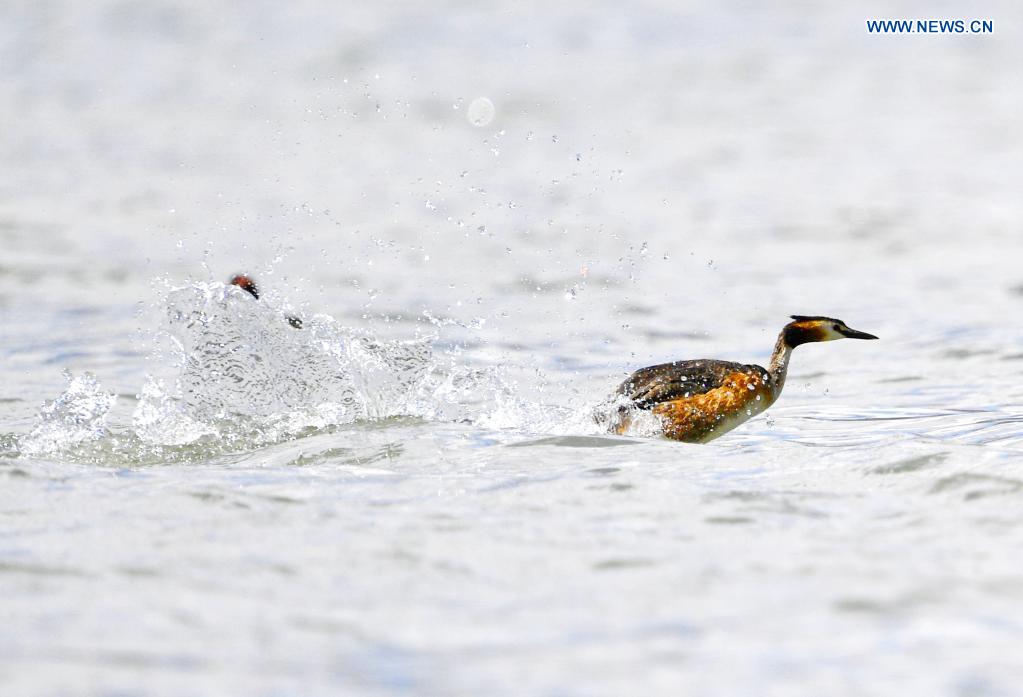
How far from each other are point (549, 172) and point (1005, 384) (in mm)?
10006

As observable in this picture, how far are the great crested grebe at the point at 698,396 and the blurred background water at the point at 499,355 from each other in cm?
20

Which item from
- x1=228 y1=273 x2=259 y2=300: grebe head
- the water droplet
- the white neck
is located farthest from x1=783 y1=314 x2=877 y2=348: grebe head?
the water droplet

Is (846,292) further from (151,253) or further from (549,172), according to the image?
(151,253)

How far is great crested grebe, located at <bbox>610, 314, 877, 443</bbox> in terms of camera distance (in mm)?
8570

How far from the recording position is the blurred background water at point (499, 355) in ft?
16.8

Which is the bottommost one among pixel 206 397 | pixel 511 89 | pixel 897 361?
pixel 897 361

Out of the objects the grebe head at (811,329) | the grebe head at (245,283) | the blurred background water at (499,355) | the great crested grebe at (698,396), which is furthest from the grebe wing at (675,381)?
the grebe head at (245,283)

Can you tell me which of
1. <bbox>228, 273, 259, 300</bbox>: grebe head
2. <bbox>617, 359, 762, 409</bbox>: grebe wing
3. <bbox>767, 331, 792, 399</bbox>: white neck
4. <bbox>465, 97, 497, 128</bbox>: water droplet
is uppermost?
<bbox>465, 97, 497, 128</bbox>: water droplet

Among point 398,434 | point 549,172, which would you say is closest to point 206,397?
point 398,434

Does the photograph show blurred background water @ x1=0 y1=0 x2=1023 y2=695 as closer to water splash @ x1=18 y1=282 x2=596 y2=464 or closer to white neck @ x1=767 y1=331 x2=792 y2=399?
water splash @ x1=18 y1=282 x2=596 y2=464

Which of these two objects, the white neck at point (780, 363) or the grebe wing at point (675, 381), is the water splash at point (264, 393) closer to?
the grebe wing at point (675, 381)

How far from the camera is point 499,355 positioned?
12070 millimetres

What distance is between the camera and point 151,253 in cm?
1620

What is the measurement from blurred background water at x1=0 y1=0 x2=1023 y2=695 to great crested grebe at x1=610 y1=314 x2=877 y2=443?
20cm
